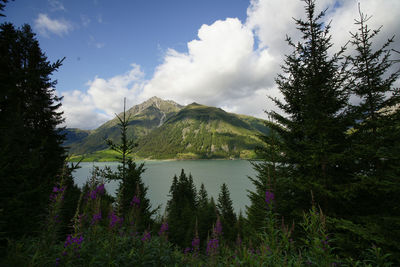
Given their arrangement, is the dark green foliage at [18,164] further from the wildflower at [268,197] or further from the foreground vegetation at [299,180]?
the wildflower at [268,197]

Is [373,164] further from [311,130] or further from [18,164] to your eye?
[18,164]

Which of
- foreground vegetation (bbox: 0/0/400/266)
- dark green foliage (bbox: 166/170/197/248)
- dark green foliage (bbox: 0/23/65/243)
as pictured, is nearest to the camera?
foreground vegetation (bbox: 0/0/400/266)

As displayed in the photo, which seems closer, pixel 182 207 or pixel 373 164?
pixel 373 164

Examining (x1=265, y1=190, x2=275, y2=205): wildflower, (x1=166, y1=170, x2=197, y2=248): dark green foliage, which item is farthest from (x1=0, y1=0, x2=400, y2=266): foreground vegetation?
(x1=166, y1=170, x2=197, y2=248): dark green foliage

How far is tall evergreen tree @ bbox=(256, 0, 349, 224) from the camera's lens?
7.25 metres

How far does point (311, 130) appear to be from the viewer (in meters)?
7.52

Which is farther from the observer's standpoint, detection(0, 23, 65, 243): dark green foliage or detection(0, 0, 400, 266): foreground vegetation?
detection(0, 23, 65, 243): dark green foliage

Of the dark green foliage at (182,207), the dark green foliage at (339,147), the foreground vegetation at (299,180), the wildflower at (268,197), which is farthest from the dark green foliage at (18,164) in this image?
the dark green foliage at (182,207)

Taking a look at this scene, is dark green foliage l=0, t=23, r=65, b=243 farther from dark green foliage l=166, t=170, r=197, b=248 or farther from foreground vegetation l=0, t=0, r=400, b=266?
dark green foliage l=166, t=170, r=197, b=248

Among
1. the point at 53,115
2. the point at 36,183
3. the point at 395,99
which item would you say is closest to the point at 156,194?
the point at 53,115

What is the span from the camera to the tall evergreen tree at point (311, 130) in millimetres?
7254

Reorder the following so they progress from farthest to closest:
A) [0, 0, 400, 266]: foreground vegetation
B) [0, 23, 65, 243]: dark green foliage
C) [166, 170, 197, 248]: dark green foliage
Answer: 1. [166, 170, 197, 248]: dark green foliage
2. [0, 23, 65, 243]: dark green foliage
3. [0, 0, 400, 266]: foreground vegetation

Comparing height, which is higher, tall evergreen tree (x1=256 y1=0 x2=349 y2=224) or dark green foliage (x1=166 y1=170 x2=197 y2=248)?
tall evergreen tree (x1=256 y1=0 x2=349 y2=224)

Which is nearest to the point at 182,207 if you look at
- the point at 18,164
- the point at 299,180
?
the point at 299,180
